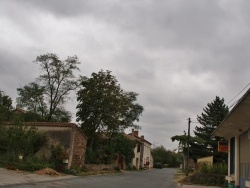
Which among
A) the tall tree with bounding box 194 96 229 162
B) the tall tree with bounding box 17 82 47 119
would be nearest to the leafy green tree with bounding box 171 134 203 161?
the tall tree with bounding box 194 96 229 162

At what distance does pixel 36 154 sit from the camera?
32781 mm

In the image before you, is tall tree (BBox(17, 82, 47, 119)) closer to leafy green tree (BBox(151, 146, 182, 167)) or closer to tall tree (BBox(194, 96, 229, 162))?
tall tree (BBox(194, 96, 229, 162))

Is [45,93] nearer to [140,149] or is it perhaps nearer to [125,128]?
[125,128]

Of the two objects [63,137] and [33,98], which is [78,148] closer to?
[63,137]

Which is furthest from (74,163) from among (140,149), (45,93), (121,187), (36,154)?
(140,149)

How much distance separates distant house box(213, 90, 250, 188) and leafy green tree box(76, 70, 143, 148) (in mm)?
22607

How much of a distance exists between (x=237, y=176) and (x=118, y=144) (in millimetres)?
37523

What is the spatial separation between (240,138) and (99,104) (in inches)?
1019

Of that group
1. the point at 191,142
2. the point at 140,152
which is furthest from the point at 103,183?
the point at 140,152

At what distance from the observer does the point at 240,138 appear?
19578mm

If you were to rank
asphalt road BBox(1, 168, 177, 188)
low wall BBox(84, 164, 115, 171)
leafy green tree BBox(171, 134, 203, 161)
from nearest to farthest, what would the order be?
asphalt road BBox(1, 168, 177, 188), low wall BBox(84, 164, 115, 171), leafy green tree BBox(171, 134, 203, 161)

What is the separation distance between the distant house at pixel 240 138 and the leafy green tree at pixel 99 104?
890 inches

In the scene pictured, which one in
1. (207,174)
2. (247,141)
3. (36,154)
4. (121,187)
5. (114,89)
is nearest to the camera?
(247,141)

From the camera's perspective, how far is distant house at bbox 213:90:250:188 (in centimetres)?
1308
